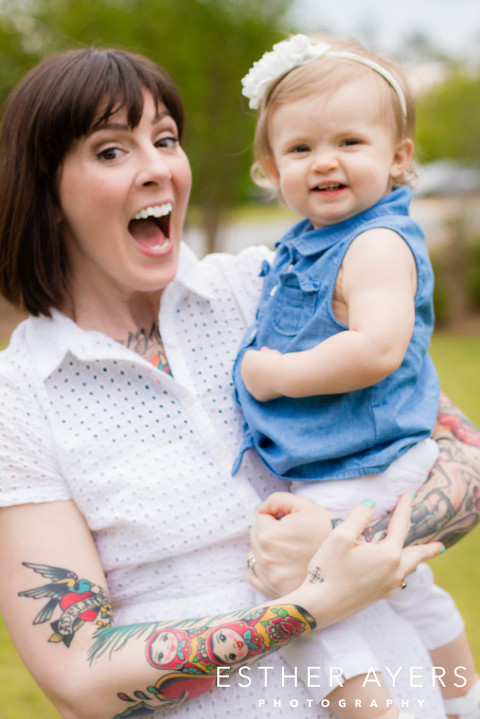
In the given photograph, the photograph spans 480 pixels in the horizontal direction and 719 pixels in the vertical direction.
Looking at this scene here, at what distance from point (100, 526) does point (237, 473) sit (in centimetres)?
36

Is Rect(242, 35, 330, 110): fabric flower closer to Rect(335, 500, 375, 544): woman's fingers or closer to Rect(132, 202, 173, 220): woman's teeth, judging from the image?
Rect(132, 202, 173, 220): woman's teeth

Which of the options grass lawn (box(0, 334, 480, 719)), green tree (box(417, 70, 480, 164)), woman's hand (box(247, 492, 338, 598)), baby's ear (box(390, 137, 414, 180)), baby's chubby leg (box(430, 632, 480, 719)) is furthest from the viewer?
green tree (box(417, 70, 480, 164))

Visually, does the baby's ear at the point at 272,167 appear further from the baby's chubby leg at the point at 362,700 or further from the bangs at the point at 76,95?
the baby's chubby leg at the point at 362,700

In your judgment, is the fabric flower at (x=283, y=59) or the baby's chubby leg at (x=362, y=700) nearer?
the baby's chubby leg at (x=362, y=700)

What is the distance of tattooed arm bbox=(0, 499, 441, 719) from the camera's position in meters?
1.46

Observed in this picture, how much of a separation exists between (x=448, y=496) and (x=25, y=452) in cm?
104

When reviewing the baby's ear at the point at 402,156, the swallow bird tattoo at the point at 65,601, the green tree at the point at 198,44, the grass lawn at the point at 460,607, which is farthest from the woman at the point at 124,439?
the green tree at the point at 198,44

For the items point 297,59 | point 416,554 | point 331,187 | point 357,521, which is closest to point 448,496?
point 416,554

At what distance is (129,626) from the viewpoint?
156 centimetres

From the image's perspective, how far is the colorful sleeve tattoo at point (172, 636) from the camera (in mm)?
1463

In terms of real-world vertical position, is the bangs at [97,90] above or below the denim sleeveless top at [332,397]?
above

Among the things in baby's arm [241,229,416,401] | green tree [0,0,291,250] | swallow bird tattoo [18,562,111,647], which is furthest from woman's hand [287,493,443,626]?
green tree [0,0,291,250]

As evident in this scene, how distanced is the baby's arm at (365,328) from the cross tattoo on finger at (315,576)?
0.39m

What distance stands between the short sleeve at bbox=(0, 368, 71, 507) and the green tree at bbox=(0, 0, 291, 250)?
11101 millimetres
